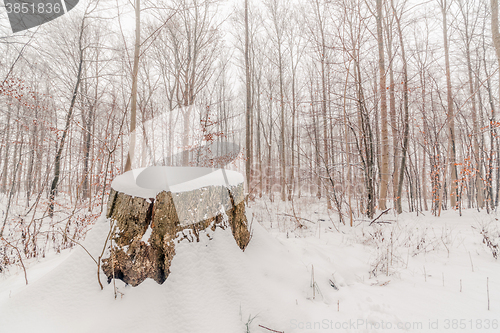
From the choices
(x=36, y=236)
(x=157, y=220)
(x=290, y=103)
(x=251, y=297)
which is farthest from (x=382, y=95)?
(x=36, y=236)

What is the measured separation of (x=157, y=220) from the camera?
1.69 m

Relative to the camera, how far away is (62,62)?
7.79m

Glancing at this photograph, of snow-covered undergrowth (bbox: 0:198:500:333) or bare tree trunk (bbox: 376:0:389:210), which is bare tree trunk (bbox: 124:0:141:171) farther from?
bare tree trunk (bbox: 376:0:389:210)

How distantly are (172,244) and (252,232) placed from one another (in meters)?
0.88

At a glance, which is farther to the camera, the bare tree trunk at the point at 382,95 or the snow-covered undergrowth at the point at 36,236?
the bare tree trunk at the point at 382,95

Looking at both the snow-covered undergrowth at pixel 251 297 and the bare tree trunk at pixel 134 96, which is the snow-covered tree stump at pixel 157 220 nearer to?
the snow-covered undergrowth at pixel 251 297

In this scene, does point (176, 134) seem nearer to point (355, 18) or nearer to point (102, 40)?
point (102, 40)

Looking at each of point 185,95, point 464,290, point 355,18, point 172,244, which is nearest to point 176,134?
point 185,95

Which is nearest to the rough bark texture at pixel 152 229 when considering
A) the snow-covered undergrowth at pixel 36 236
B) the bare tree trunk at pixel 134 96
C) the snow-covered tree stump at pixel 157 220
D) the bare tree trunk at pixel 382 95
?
the snow-covered tree stump at pixel 157 220

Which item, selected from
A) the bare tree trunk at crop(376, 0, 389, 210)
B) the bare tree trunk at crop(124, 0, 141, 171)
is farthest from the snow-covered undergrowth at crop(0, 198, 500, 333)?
the bare tree trunk at crop(376, 0, 389, 210)

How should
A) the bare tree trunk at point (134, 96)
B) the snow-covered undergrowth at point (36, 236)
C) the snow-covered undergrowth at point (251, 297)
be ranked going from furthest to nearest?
the snow-covered undergrowth at point (36, 236) → the bare tree trunk at point (134, 96) → the snow-covered undergrowth at point (251, 297)

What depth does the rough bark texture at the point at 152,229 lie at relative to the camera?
1610mm

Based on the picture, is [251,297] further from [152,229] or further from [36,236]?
[36,236]

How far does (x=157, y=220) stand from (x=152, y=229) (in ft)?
0.28
